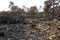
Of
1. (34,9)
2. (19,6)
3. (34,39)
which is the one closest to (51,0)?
(34,9)

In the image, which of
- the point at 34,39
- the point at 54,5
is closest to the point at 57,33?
the point at 34,39

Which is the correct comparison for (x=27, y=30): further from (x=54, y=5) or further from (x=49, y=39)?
(x=54, y=5)

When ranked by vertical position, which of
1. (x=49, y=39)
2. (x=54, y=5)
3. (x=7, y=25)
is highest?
(x=54, y=5)

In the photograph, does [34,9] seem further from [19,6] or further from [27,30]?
[27,30]

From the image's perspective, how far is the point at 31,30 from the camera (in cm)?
438

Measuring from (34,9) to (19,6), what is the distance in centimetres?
42

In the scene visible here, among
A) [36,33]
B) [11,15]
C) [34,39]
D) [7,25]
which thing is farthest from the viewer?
[11,15]

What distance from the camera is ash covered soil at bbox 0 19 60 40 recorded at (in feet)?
13.3

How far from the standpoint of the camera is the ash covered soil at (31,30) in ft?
13.3

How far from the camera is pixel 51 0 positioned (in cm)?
516

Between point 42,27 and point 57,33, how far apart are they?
1.47 feet

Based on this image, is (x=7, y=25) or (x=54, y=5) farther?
(x=54, y=5)

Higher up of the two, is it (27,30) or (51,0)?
(51,0)

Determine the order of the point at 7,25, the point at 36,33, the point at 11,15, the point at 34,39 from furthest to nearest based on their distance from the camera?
1. the point at 11,15
2. the point at 7,25
3. the point at 36,33
4. the point at 34,39
